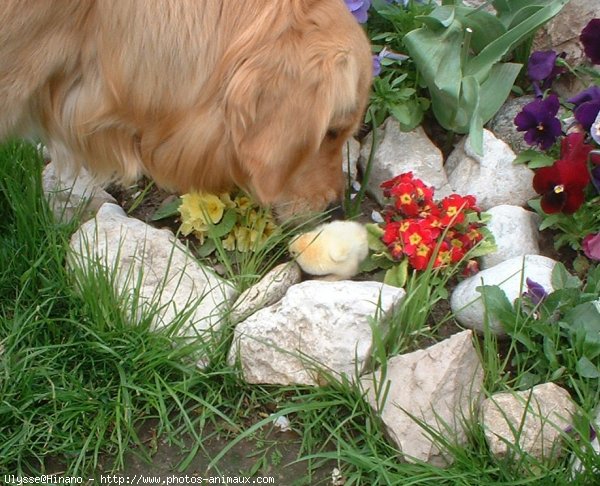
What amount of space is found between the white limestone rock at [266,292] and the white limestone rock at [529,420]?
27.6 inches

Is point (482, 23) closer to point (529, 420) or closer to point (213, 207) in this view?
point (213, 207)

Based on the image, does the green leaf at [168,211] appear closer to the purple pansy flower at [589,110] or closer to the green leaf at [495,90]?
the green leaf at [495,90]

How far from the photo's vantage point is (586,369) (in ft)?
7.67

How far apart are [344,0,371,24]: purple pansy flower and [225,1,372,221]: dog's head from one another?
2.40 feet

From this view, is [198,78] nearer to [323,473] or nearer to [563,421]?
[323,473]

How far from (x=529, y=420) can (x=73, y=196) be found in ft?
5.44

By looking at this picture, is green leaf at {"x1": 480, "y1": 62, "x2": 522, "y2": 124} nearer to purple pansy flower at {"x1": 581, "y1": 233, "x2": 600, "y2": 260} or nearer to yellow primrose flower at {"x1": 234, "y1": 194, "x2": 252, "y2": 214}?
purple pansy flower at {"x1": 581, "y1": 233, "x2": 600, "y2": 260}

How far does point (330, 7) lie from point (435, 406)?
107 cm

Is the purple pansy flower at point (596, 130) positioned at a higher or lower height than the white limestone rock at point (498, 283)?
higher

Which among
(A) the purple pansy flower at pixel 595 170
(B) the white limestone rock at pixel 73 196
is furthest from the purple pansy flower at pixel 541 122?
(B) the white limestone rock at pixel 73 196

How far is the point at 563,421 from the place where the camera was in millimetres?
2242

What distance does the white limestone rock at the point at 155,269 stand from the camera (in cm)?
258

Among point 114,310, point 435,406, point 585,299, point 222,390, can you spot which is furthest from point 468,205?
point 114,310

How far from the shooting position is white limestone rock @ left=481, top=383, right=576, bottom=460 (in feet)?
7.14
